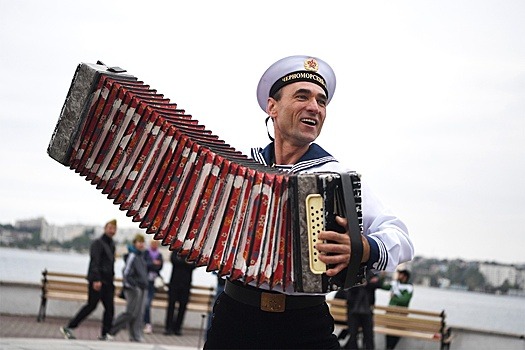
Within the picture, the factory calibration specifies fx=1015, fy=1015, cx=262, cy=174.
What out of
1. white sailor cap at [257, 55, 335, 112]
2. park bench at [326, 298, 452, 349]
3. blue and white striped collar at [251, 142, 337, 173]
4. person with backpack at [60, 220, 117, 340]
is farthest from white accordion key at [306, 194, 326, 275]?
park bench at [326, 298, 452, 349]

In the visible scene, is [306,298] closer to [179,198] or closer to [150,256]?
[179,198]

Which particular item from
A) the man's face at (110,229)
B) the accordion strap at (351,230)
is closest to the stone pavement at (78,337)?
the man's face at (110,229)

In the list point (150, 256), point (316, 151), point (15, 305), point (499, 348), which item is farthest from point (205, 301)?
point (316, 151)

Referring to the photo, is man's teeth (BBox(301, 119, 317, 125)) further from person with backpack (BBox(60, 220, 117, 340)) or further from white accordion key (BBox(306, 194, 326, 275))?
person with backpack (BBox(60, 220, 117, 340))

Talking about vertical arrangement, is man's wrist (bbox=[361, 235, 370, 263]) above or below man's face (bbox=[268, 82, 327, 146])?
below

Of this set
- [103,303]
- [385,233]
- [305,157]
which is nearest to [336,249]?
[385,233]

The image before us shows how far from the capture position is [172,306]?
15.6 meters

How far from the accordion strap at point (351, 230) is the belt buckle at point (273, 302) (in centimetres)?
49

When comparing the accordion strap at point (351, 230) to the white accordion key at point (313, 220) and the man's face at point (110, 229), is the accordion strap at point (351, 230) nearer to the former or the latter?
the white accordion key at point (313, 220)

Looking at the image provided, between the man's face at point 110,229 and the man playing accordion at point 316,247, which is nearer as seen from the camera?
the man playing accordion at point 316,247

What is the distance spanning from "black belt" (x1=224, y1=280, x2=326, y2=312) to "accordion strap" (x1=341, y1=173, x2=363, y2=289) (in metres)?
0.49

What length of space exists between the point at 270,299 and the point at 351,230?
612mm

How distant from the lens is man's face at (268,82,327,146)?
14.8ft

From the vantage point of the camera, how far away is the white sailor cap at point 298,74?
4.67m
